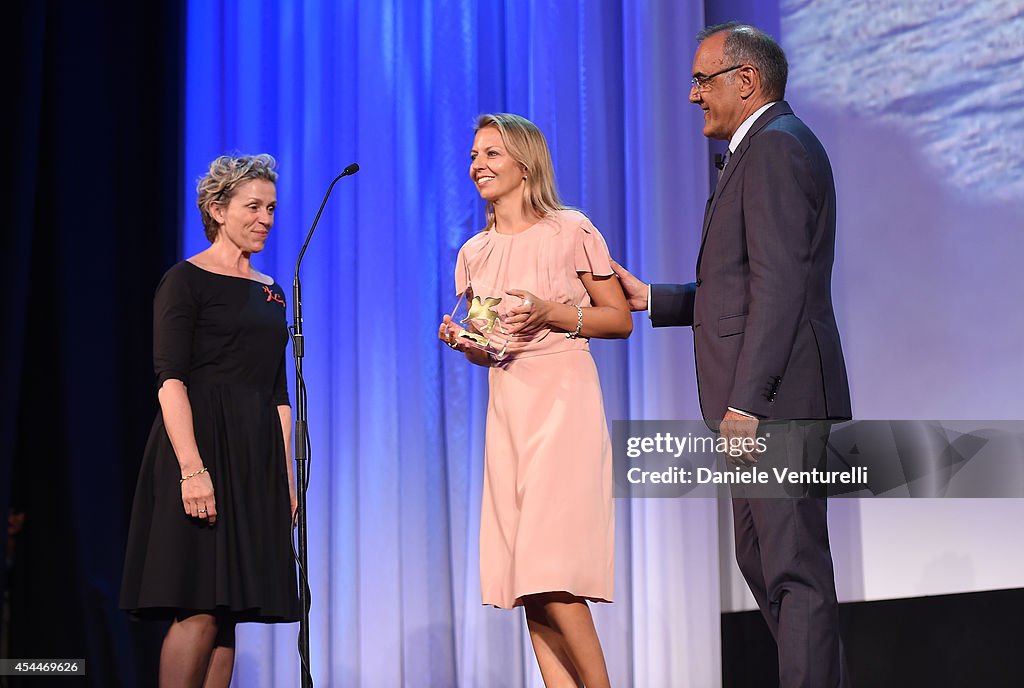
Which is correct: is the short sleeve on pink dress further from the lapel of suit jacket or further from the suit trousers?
the suit trousers

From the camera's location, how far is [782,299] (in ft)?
7.40

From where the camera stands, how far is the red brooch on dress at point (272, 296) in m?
3.05

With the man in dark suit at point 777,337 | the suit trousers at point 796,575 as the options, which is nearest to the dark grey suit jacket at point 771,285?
the man in dark suit at point 777,337

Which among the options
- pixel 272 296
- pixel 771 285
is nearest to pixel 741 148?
pixel 771 285

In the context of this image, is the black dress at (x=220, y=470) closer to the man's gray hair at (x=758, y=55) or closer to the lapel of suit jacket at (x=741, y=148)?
the lapel of suit jacket at (x=741, y=148)

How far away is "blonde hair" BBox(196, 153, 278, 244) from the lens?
3062 millimetres

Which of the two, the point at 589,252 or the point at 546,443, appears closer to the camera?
the point at 546,443

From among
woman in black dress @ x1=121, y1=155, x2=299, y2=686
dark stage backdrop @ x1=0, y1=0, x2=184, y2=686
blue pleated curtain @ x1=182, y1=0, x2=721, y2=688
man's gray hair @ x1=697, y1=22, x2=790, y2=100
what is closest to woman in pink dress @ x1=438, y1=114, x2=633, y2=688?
man's gray hair @ x1=697, y1=22, x2=790, y2=100

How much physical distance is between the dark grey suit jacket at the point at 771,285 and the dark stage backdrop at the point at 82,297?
2.61m

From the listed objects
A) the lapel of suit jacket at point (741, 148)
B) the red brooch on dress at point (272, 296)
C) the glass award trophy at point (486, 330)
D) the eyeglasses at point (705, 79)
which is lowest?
the glass award trophy at point (486, 330)

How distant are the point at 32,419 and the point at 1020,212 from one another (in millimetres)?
3624

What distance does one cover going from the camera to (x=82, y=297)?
411 centimetres

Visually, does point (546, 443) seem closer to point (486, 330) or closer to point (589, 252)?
point (486, 330)

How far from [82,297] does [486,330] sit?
7.23 feet
